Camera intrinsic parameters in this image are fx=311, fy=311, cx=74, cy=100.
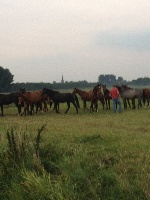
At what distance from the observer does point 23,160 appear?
733 centimetres

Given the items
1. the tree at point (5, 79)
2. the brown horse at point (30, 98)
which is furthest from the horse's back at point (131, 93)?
the tree at point (5, 79)

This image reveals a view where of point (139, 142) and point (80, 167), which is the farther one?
point (139, 142)

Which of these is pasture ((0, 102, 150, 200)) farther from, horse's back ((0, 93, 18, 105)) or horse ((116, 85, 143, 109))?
horse ((116, 85, 143, 109))

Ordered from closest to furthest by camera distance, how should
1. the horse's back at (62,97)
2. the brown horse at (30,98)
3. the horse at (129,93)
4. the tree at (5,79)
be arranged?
the brown horse at (30,98) < the horse's back at (62,97) < the horse at (129,93) < the tree at (5,79)

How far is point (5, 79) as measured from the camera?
71062 millimetres

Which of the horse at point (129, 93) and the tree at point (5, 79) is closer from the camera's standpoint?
the horse at point (129, 93)

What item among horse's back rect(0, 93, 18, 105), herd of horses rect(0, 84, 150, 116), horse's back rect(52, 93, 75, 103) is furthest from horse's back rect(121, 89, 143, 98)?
horse's back rect(0, 93, 18, 105)

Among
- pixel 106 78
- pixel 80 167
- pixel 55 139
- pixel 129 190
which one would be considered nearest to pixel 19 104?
pixel 55 139

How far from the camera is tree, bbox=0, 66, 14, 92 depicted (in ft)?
232

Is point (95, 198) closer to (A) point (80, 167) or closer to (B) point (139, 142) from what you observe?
(A) point (80, 167)

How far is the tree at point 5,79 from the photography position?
70812 mm

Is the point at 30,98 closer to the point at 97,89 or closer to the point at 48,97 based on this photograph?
the point at 48,97

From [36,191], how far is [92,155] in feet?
7.62

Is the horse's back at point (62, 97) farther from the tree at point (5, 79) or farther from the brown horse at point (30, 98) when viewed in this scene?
the tree at point (5, 79)
